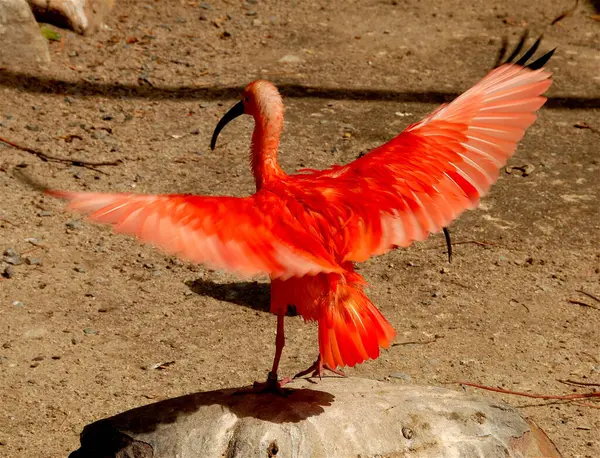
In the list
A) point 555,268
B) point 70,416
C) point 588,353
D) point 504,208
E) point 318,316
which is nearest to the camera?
point 318,316

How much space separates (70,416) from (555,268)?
268 cm

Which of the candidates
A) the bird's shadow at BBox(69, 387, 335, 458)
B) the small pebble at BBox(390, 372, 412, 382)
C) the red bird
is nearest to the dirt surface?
the small pebble at BBox(390, 372, 412, 382)

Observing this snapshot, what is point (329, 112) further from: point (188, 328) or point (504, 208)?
point (188, 328)

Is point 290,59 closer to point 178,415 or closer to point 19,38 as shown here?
point 19,38

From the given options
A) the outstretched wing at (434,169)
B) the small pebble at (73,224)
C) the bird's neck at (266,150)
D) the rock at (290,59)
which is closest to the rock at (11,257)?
the small pebble at (73,224)

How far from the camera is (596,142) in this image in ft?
21.4

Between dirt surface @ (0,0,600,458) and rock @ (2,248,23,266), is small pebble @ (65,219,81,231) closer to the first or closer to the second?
dirt surface @ (0,0,600,458)

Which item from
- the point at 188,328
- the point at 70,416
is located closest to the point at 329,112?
the point at 188,328

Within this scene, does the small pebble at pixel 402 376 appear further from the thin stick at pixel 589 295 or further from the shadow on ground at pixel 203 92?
the shadow on ground at pixel 203 92

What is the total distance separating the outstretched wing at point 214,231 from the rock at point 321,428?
0.52 meters

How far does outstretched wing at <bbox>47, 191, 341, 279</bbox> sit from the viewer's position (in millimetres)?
2754

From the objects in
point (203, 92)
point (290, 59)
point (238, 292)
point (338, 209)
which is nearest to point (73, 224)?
point (238, 292)

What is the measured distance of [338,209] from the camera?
3.33 meters

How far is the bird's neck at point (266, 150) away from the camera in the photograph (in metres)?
3.68
